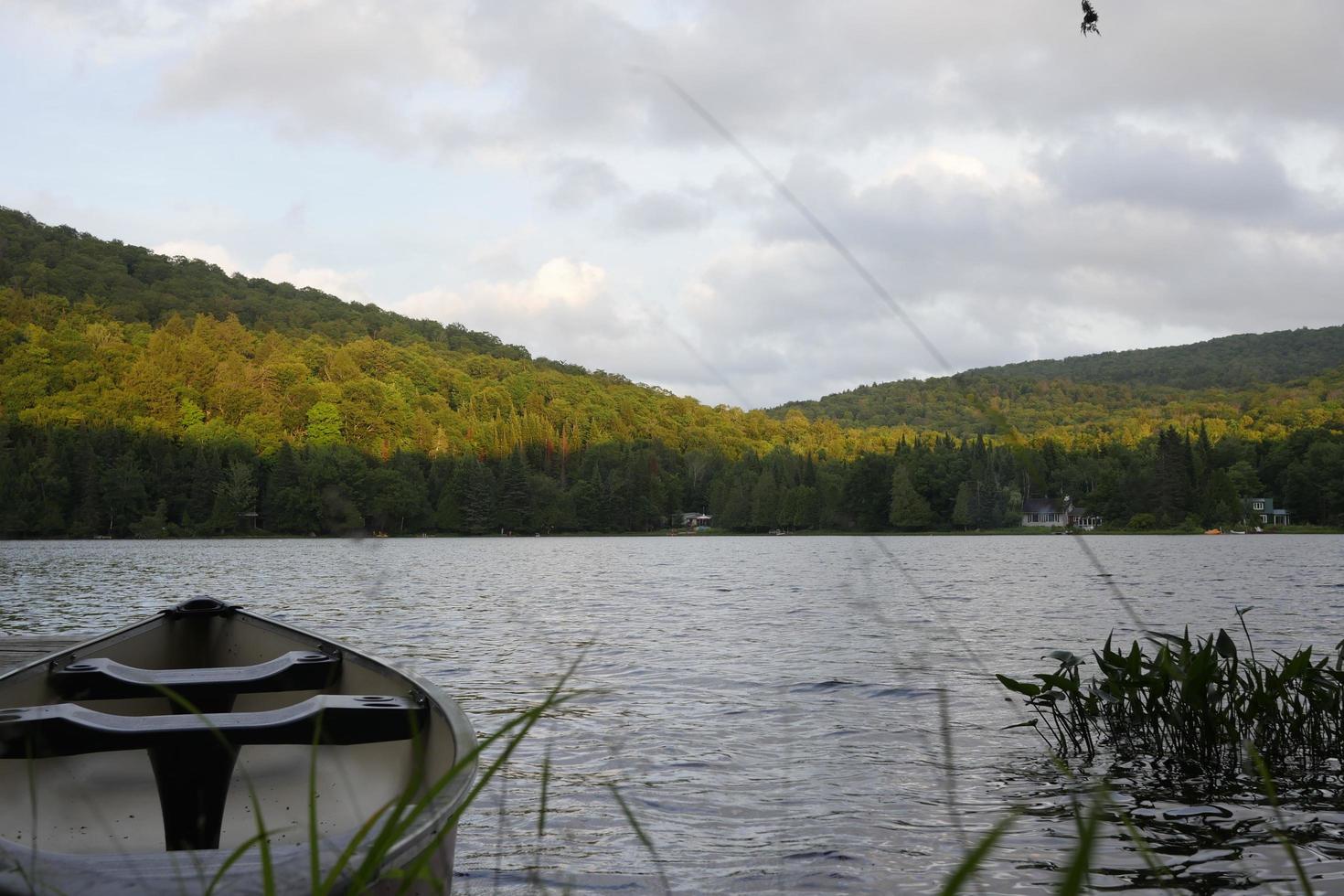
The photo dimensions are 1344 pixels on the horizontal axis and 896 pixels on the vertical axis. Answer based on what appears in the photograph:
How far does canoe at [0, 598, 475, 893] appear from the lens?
2.19 metres

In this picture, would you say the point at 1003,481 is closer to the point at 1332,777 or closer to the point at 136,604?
the point at 1332,777

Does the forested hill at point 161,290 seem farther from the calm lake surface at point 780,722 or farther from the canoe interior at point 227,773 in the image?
the canoe interior at point 227,773

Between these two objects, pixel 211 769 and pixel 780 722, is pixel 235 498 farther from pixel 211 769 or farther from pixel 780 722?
pixel 211 769

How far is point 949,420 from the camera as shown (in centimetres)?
242

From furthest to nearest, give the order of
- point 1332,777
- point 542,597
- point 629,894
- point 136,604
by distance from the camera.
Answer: point 542,597 < point 136,604 < point 1332,777 < point 629,894

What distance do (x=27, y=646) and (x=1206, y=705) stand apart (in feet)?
31.7

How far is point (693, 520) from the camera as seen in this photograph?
114438 millimetres

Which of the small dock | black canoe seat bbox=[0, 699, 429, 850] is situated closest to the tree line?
the small dock

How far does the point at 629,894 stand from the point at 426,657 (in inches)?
356

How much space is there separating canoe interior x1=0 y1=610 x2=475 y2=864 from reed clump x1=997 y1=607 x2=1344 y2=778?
3407mm

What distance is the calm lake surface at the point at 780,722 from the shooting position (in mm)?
5348

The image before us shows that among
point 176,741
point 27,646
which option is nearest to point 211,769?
point 176,741

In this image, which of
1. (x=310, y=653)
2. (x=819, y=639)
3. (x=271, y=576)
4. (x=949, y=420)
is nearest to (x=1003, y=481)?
(x=949, y=420)

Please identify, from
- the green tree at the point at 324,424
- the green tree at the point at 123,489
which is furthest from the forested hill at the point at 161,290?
the green tree at the point at 324,424
